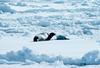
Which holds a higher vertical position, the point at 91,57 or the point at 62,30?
the point at 91,57

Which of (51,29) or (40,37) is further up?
(40,37)

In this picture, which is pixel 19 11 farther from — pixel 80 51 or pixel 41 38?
pixel 80 51

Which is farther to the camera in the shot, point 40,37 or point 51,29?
point 51,29

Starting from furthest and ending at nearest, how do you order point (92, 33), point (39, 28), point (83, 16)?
point (83, 16) → point (39, 28) → point (92, 33)

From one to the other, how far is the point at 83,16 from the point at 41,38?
749 cm

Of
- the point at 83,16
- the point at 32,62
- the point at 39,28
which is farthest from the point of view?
the point at 83,16

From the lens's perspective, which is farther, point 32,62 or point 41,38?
point 41,38

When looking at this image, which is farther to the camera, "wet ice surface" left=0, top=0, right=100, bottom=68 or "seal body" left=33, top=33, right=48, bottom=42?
"seal body" left=33, top=33, right=48, bottom=42

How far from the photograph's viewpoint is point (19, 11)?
1697 cm

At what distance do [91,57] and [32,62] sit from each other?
844mm

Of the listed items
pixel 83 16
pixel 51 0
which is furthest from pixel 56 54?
pixel 51 0

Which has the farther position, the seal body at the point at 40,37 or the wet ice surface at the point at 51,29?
the seal body at the point at 40,37

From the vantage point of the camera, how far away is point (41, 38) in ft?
30.0

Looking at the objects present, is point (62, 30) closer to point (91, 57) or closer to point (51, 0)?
point (91, 57)
